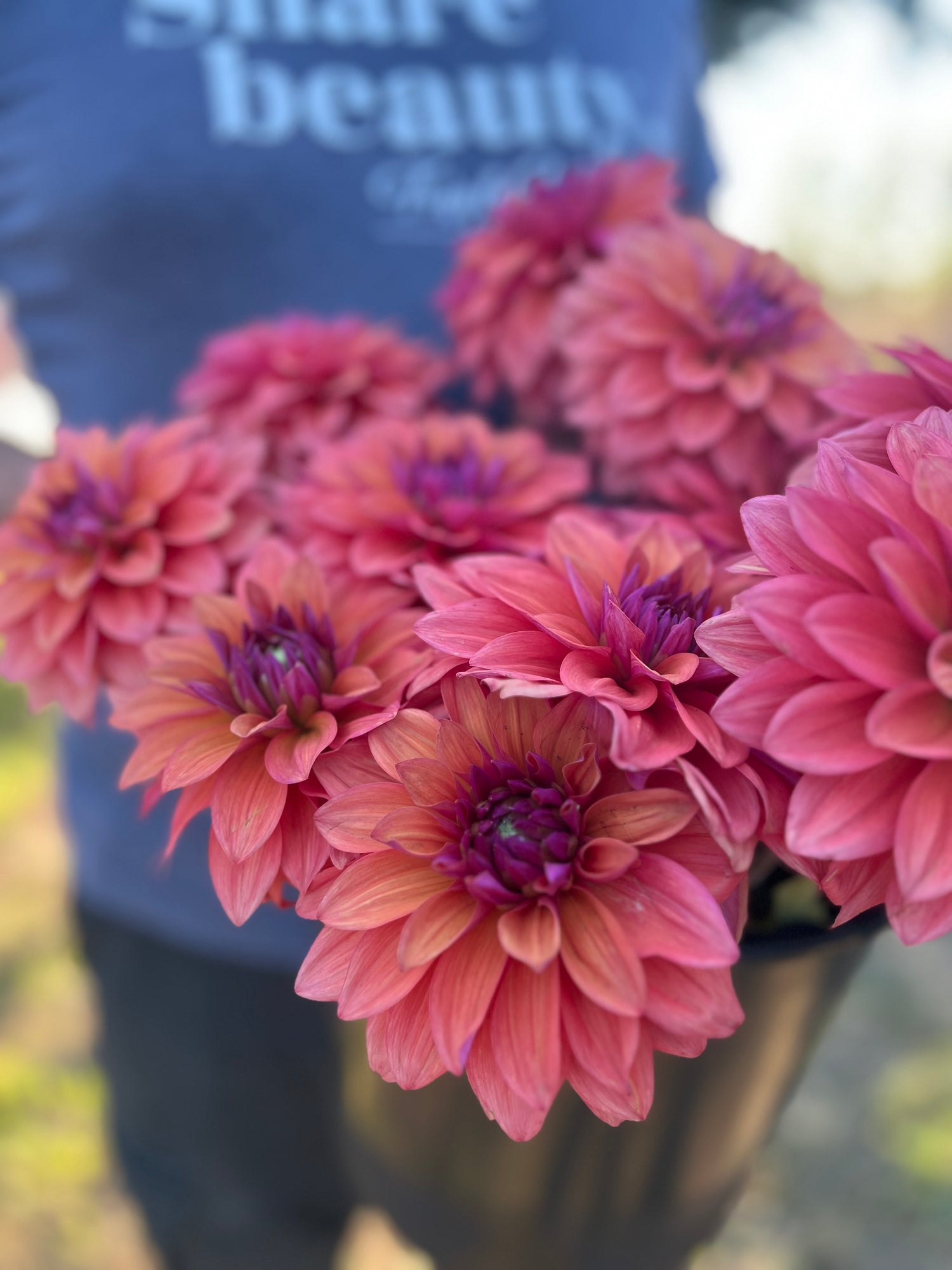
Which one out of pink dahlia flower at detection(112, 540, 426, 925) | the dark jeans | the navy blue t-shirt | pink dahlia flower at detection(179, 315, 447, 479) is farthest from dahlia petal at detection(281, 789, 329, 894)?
the dark jeans

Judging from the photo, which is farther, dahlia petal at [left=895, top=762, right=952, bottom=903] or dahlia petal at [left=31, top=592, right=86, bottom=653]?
dahlia petal at [left=31, top=592, right=86, bottom=653]

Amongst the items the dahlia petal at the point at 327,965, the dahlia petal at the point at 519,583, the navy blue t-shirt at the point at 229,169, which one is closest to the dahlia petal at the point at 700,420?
the dahlia petal at the point at 519,583

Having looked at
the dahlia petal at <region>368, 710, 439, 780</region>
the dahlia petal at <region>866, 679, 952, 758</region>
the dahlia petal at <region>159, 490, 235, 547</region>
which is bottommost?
the dahlia petal at <region>368, 710, 439, 780</region>

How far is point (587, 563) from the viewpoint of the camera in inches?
11.2

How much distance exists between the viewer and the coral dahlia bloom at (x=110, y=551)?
0.35 meters

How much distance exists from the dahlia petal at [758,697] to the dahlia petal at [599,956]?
0.06 m

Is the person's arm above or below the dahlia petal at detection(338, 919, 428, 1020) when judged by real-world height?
above

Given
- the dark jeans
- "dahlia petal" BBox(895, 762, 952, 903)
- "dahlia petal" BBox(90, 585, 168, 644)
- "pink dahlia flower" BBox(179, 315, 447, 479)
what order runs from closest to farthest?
"dahlia petal" BBox(895, 762, 952, 903) → "dahlia petal" BBox(90, 585, 168, 644) → "pink dahlia flower" BBox(179, 315, 447, 479) → the dark jeans

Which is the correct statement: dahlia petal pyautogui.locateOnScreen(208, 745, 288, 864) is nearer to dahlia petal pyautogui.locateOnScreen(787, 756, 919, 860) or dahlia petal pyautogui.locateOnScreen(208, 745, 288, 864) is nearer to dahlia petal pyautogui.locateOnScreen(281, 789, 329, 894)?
dahlia petal pyautogui.locateOnScreen(281, 789, 329, 894)

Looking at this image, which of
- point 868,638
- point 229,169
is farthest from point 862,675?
point 229,169

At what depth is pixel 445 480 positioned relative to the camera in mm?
380

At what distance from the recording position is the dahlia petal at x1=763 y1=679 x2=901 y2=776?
0.68 feet

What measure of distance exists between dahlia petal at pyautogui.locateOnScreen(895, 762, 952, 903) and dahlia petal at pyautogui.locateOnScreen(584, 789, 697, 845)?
46 millimetres

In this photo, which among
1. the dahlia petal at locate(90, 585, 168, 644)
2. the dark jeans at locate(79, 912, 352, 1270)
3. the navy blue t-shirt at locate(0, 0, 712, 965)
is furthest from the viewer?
the dark jeans at locate(79, 912, 352, 1270)
